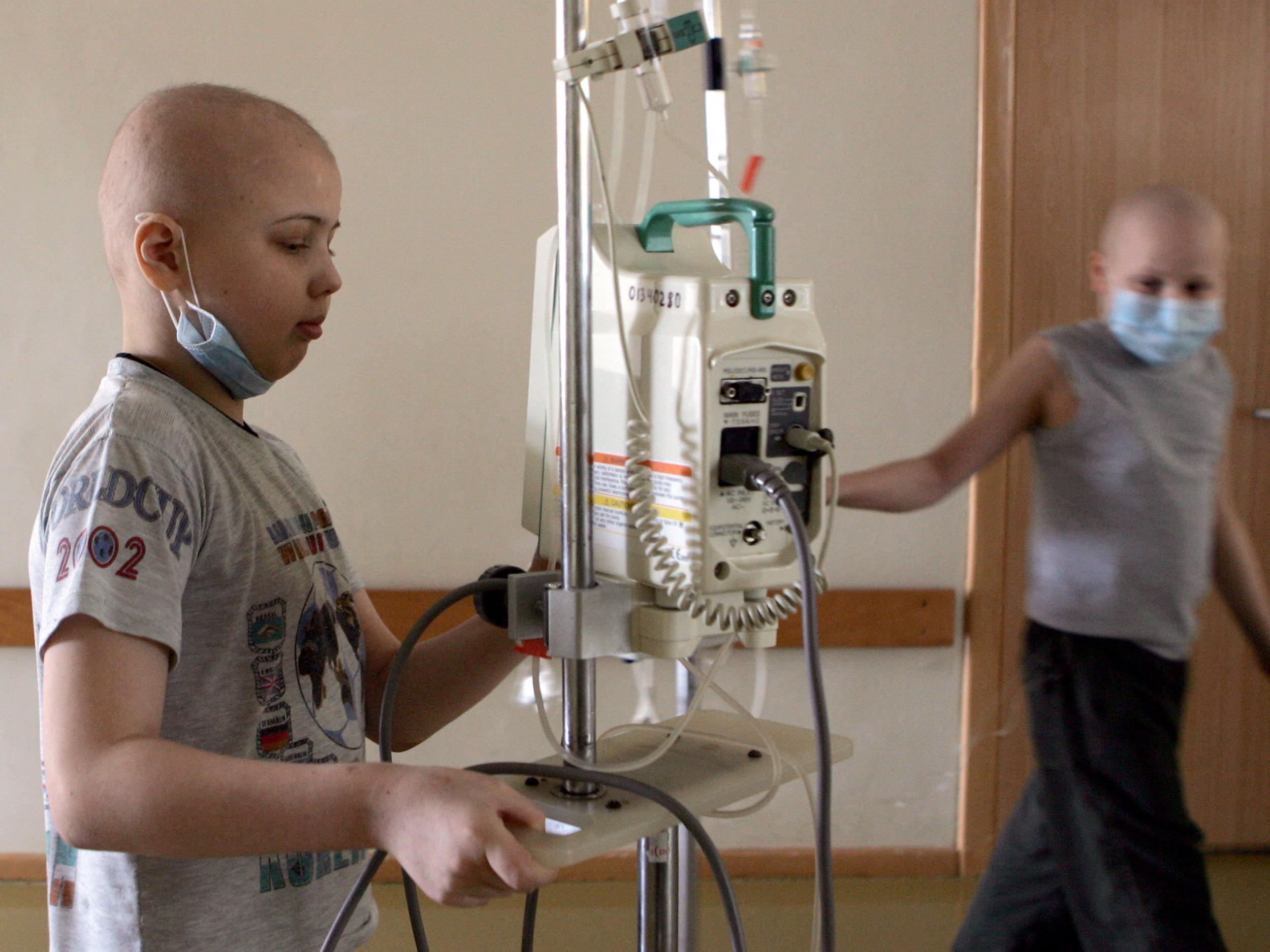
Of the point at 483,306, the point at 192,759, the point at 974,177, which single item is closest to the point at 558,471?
the point at 192,759

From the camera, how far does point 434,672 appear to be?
1026mm

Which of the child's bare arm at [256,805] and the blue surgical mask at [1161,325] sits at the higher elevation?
the blue surgical mask at [1161,325]

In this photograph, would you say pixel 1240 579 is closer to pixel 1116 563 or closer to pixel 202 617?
pixel 1116 563

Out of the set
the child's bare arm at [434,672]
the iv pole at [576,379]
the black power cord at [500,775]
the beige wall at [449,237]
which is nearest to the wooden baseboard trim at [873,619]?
the beige wall at [449,237]

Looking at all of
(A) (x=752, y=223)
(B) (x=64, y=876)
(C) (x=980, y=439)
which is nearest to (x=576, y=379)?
(A) (x=752, y=223)

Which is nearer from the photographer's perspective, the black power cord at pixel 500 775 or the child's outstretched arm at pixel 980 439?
the black power cord at pixel 500 775

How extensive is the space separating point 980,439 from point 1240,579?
457 mm

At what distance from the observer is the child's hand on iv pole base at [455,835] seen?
23.2 inches

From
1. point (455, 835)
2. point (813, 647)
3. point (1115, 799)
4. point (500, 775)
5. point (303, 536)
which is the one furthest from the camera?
point (1115, 799)

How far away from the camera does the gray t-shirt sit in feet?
2.42

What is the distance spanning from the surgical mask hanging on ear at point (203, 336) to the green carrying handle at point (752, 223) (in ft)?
1.07

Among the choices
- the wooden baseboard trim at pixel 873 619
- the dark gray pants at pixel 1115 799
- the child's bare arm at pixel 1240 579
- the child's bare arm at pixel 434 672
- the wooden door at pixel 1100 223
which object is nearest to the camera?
the child's bare arm at pixel 434 672

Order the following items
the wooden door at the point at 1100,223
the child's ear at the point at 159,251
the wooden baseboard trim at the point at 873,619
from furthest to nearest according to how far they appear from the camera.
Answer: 1. the wooden baseboard trim at the point at 873,619
2. the wooden door at the point at 1100,223
3. the child's ear at the point at 159,251

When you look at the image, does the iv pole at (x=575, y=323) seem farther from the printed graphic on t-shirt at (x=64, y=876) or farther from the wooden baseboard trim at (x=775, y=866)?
the wooden baseboard trim at (x=775, y=866)
